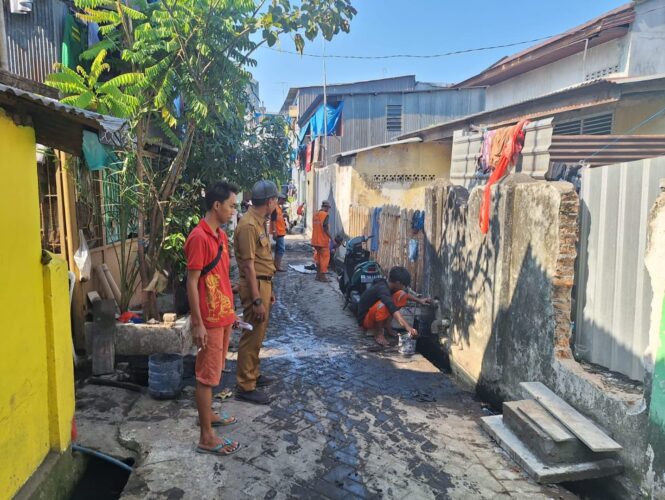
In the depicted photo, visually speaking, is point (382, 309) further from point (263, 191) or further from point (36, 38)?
point (36, 38)

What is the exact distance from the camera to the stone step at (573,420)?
10.6ft

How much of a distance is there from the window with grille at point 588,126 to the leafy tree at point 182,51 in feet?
20.1

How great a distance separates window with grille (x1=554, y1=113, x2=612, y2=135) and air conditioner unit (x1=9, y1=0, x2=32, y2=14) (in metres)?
9.23

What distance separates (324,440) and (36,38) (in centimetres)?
519

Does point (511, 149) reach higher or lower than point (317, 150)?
lower

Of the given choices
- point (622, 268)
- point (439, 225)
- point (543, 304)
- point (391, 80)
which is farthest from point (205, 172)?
point (391, 80)

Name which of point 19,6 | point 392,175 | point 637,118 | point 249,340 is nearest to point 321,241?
point 392,175

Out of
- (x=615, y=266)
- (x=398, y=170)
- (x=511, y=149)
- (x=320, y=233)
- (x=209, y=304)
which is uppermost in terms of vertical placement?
(x=398, y=170)

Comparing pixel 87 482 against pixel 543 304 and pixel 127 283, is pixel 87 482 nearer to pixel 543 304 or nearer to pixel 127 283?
pixel 127 283

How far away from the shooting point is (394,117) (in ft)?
74.1

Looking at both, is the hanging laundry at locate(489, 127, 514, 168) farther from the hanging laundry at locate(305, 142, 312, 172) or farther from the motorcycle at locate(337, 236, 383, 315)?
the hanging laundry at locate(305, 142, 312, 172)

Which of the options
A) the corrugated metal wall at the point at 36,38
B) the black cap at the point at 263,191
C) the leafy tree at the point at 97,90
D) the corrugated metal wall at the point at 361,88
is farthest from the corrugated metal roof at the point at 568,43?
the corrugated metal wall at the point at 36,38

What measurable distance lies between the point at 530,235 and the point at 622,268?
37.8 inches

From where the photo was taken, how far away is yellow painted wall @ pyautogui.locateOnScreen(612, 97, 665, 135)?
348 inches
